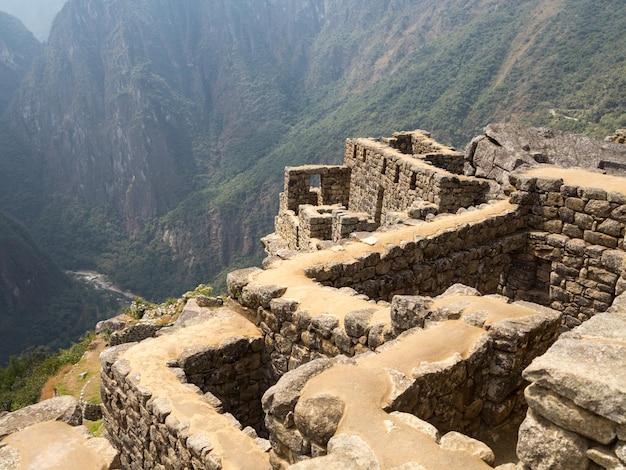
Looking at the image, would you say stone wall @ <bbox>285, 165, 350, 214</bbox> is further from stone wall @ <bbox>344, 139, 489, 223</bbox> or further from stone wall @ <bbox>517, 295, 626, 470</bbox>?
stone wall @ <bbox>517, 295, 626, 470</bbox>

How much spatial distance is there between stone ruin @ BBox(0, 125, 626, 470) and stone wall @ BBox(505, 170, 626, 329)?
3 cm

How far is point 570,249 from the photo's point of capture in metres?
10.0

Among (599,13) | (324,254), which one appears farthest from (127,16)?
(324,254)

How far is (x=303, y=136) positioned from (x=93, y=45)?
98819mm

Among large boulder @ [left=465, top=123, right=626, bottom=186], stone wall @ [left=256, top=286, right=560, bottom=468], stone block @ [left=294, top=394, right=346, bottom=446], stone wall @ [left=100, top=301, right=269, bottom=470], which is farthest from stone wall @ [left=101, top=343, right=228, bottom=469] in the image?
large boulder @ [left=465, top=123, right=626, bottom=186]

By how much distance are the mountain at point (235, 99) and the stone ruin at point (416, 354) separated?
27630 mm

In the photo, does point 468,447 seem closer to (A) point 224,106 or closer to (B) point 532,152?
(B) point 532,152

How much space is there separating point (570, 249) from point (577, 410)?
7.83m

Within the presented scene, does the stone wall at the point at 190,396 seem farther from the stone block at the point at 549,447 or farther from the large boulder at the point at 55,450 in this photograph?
the stone block at the point at 549,447

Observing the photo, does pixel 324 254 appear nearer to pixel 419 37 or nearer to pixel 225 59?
pixel 419 37

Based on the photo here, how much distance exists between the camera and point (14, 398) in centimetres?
1878

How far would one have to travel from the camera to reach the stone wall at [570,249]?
9.44 meters

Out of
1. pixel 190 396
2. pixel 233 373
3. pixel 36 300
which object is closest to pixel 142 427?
pixel 190 396

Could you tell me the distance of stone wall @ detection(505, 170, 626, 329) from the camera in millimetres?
Result: 9438
